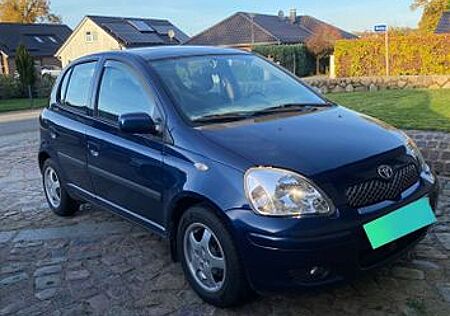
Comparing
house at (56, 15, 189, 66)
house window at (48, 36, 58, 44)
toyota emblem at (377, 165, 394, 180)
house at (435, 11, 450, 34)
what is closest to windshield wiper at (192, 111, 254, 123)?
toyota emblem at (377, 165, 394, 180)

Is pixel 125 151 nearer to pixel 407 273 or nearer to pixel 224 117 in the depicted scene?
pixel 224 117

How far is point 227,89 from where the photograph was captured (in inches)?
155

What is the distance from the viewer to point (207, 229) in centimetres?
321

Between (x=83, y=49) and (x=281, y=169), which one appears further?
(x=83, y=49)

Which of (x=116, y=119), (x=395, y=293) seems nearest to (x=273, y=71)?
(x=116, y=119)

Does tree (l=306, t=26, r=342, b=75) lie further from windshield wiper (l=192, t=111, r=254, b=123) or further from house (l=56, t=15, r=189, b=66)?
windshield wiper (l=192, t=111, r=254, b=123)

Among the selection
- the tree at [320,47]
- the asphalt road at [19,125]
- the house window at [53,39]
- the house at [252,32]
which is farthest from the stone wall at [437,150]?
the house window at [53,39]

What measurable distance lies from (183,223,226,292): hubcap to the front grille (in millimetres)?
835

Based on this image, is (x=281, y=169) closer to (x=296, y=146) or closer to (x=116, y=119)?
(x=296, y=146)

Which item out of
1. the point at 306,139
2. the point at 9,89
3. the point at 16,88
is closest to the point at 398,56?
the point at 306,139

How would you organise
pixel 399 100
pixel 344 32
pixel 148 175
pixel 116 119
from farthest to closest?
pixel 344 32 → pixel 399 100 → pixel 116 119 → pixel 148 175

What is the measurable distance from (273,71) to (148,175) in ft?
5.02

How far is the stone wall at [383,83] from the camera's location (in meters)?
13.3

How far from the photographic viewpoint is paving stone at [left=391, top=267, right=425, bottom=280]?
350 cm
